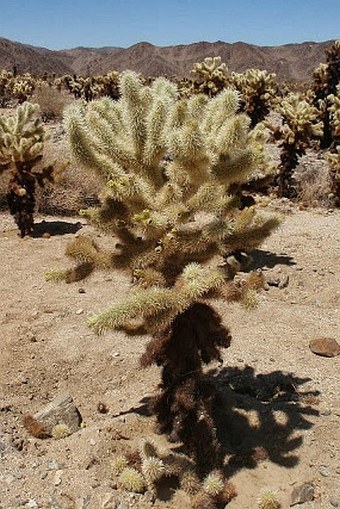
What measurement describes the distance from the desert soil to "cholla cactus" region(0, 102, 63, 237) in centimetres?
87

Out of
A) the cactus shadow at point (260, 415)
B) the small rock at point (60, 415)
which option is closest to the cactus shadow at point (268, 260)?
the cactus shadow at point (260, 415)

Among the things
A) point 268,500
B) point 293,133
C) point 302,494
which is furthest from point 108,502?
point 293,133

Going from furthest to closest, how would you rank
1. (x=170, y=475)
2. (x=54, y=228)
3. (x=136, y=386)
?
(x=54, y=228), (x=136, y=386), (x=170, y=475)

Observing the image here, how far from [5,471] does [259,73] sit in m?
13.1

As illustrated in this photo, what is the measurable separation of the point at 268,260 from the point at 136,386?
4.07 m

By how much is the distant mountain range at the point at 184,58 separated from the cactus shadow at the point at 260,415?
88305 mm

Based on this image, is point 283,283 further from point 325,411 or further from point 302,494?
point 302,494

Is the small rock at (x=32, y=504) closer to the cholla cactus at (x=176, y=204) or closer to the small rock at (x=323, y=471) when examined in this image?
the cholla cactus at (x=176, y=204)

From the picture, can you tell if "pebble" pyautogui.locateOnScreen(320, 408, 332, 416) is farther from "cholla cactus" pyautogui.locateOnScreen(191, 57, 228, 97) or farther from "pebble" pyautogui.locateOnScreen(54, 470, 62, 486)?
"cholla cactus" pyautogui.locateOnScreen(191, 57, 228, 97)

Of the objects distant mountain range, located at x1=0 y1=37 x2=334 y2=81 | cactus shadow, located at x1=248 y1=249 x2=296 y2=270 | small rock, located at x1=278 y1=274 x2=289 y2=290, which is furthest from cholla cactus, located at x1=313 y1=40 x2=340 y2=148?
distant mountain range, located at x1=0 y1=37 x2=334 y2=81

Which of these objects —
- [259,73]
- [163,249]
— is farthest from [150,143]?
[259,73]

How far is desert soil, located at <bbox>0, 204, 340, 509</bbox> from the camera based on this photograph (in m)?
4.08

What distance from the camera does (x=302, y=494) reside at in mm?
3873

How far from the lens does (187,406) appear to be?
13.4 ft
